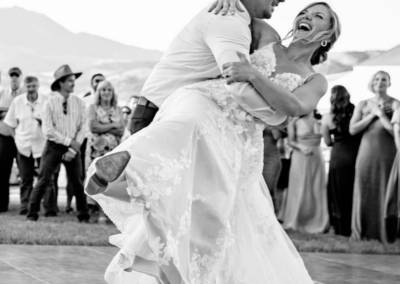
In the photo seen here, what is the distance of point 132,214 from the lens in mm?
3121

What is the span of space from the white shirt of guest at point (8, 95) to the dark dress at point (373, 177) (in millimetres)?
4920

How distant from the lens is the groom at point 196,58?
274 cm

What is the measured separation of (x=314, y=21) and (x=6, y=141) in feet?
25.2

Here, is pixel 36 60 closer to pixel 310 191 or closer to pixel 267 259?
pixel 310 191

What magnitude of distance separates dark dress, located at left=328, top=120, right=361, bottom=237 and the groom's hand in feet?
19.5

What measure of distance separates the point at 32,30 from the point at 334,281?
14.9m

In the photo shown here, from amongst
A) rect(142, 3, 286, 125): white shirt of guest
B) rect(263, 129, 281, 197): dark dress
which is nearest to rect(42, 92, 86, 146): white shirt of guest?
rect(263, 129, 281, 197): dark dress

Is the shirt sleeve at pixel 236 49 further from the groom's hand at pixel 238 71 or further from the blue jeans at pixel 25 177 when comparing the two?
the blue jeans at pixel 25 177

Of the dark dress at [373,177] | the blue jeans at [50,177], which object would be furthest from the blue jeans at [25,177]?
the dark dress at [373,177]

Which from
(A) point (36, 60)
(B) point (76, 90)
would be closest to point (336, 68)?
(B) point (76, 90)

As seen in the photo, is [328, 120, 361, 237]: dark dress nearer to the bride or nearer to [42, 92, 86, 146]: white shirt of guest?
[42, 92, 86, 146]: white shirt of guest

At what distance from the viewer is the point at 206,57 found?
3145 mm

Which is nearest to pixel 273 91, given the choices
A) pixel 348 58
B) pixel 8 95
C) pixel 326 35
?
pixel 326 35

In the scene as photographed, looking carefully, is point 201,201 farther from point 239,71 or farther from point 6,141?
point 6,141
